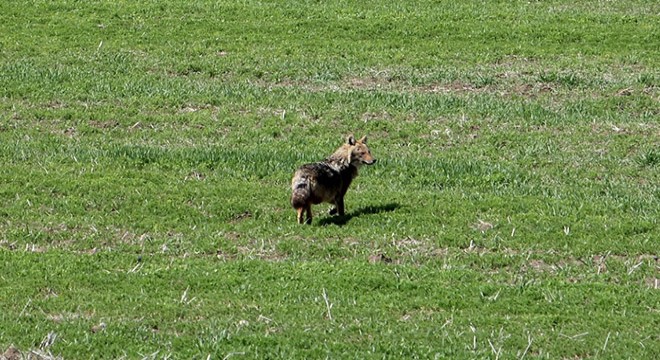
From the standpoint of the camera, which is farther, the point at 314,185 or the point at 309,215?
the point at 309,215

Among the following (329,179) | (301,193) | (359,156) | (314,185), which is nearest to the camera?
(301,193)

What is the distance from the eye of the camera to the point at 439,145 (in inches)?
754

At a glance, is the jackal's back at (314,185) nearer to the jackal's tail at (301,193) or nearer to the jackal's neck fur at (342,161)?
the jackal's tail at (301,193)

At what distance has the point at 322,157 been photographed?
1797 centimetres

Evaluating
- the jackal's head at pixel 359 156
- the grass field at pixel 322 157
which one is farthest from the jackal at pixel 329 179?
the grass field at pixel 322 157

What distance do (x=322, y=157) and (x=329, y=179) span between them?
3.40 metres

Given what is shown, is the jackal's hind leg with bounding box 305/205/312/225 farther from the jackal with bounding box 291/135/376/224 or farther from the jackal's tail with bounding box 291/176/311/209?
the jackal's tail with bounding box 291/176/311/209

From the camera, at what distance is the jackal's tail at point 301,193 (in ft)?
46.4

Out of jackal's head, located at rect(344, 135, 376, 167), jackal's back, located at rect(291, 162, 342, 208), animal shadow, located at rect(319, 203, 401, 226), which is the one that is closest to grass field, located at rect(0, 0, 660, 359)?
animal shadow, located at rect(319, 203, 401, 226)

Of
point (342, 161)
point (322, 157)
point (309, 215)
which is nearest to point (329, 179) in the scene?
point (309, 215)

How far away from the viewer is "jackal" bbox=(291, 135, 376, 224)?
14.2 metres

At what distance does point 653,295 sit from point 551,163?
6.18 meters

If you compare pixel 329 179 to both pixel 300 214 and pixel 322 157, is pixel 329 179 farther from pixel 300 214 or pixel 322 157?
pixel 322 157

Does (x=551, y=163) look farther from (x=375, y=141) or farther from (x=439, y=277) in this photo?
(x=439, y=277)
